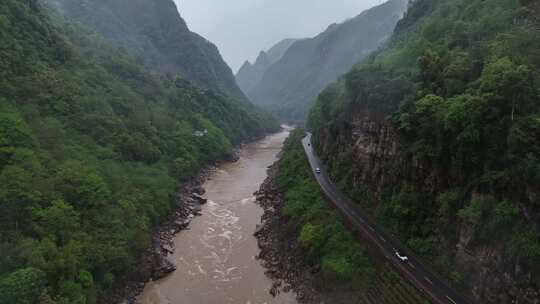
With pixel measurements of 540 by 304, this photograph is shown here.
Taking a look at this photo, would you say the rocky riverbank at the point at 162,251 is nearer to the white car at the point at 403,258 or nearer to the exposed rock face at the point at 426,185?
the white car at the point at 403,258

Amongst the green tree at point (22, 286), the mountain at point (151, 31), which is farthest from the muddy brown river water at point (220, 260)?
the mountain at point (151, 31)

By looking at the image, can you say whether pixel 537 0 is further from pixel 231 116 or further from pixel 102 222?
pixel 231 116

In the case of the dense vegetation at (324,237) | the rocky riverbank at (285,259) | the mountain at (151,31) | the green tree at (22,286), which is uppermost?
the mountain at (151,31)

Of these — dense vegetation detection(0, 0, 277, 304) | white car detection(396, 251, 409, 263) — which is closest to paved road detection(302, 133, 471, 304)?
white car detection(396, 251, 409, 263)

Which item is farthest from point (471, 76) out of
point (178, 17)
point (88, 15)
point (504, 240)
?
point (178, 17)

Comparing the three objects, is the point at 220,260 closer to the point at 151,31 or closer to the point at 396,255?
the point at 396,255

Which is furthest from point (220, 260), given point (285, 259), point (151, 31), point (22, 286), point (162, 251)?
point (151, 31)
